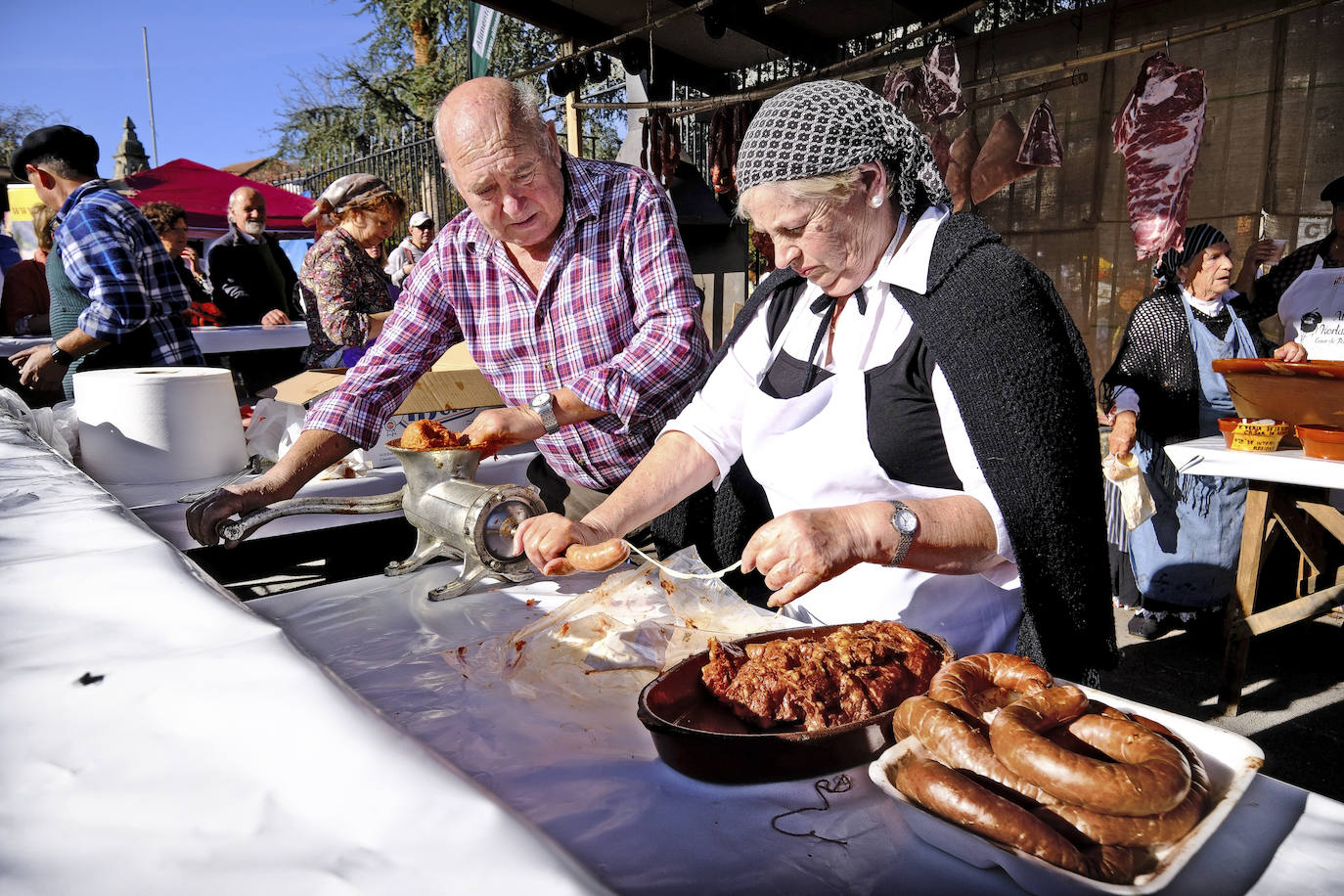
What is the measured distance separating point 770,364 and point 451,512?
78 centimetres

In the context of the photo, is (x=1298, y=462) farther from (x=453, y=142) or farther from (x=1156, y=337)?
(x=453, y=142)

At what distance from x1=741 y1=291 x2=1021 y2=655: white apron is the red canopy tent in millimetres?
10968

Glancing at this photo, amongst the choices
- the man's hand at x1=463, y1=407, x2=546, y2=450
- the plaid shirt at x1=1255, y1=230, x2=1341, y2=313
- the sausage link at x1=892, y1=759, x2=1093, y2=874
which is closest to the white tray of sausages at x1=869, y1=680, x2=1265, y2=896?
the sausage link at x1=892, y1=759, x2=1093, y2=874

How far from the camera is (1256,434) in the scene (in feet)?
11.6

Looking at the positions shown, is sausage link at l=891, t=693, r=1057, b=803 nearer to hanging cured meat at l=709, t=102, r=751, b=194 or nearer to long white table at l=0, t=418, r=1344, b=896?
long white table at l=0, t=418, r=1344, b=896

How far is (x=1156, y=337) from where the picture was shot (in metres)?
4.64

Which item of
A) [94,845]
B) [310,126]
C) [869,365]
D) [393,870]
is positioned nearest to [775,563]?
[869,365]

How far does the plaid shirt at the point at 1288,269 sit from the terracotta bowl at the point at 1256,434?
2.01m

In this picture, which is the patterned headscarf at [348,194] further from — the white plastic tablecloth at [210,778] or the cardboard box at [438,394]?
the white plastic tablecloth at [210,778]

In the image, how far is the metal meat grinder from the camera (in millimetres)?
1661

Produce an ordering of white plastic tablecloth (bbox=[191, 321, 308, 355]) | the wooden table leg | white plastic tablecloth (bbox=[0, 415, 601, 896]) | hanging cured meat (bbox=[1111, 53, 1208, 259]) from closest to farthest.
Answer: white plastic tablecloth (bbox=[0, 415, 601, 896])
the wooden table leg
hanging cured meat (bbox=[1111, 53, 1208, 259])
white plastic tablecloth (bbox=[191, 321, 308, 355])

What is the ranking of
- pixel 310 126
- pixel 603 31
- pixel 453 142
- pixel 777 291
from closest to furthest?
pixel 777 291, pixel 453 142, pixel 603 31, pixel 310 126

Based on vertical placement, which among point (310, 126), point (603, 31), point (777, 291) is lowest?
point (777, 291)

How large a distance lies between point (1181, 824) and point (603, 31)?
7835 millimetres
